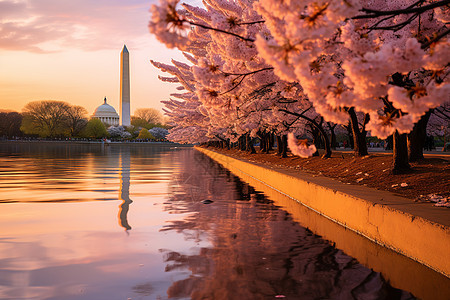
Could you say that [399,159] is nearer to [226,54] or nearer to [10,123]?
[226,54]

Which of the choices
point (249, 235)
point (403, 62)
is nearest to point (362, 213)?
point (249, 235)

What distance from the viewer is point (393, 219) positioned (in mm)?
9922

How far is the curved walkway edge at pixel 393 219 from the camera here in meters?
8.14

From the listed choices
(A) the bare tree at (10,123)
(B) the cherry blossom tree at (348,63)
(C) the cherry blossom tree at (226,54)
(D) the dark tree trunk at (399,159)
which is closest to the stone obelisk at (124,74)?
(A) the bare tree at (10,123)

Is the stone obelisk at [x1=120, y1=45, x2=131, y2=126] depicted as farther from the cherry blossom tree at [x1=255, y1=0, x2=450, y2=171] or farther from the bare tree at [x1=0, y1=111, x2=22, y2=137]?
the cherry blossom tree at [x1=255, y1=0, x2=450, y2=171]

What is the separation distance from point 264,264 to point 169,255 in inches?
62.5

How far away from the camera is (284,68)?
241 inches

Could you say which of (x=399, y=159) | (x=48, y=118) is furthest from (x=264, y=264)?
(x=48, y=118)

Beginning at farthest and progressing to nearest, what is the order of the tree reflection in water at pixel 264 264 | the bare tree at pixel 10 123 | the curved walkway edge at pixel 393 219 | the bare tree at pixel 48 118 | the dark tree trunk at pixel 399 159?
the bare tree at pixel 10 123
the bare tree at pixel 48 118
the dark tree trunk at pixel 399 159
the curved walkway edge at pixel 393 219
the tree reflection in water at pixel 264 264

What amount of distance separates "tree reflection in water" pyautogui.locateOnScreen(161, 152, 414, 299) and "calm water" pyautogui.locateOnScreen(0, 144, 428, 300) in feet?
0.05

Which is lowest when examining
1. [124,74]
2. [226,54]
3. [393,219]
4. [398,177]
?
[393,219]

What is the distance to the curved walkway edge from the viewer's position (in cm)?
814

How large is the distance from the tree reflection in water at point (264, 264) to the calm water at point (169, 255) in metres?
0.01

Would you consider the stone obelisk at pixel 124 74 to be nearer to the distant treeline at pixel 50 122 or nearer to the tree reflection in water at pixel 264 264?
the distant treeline at pixel 50 122
